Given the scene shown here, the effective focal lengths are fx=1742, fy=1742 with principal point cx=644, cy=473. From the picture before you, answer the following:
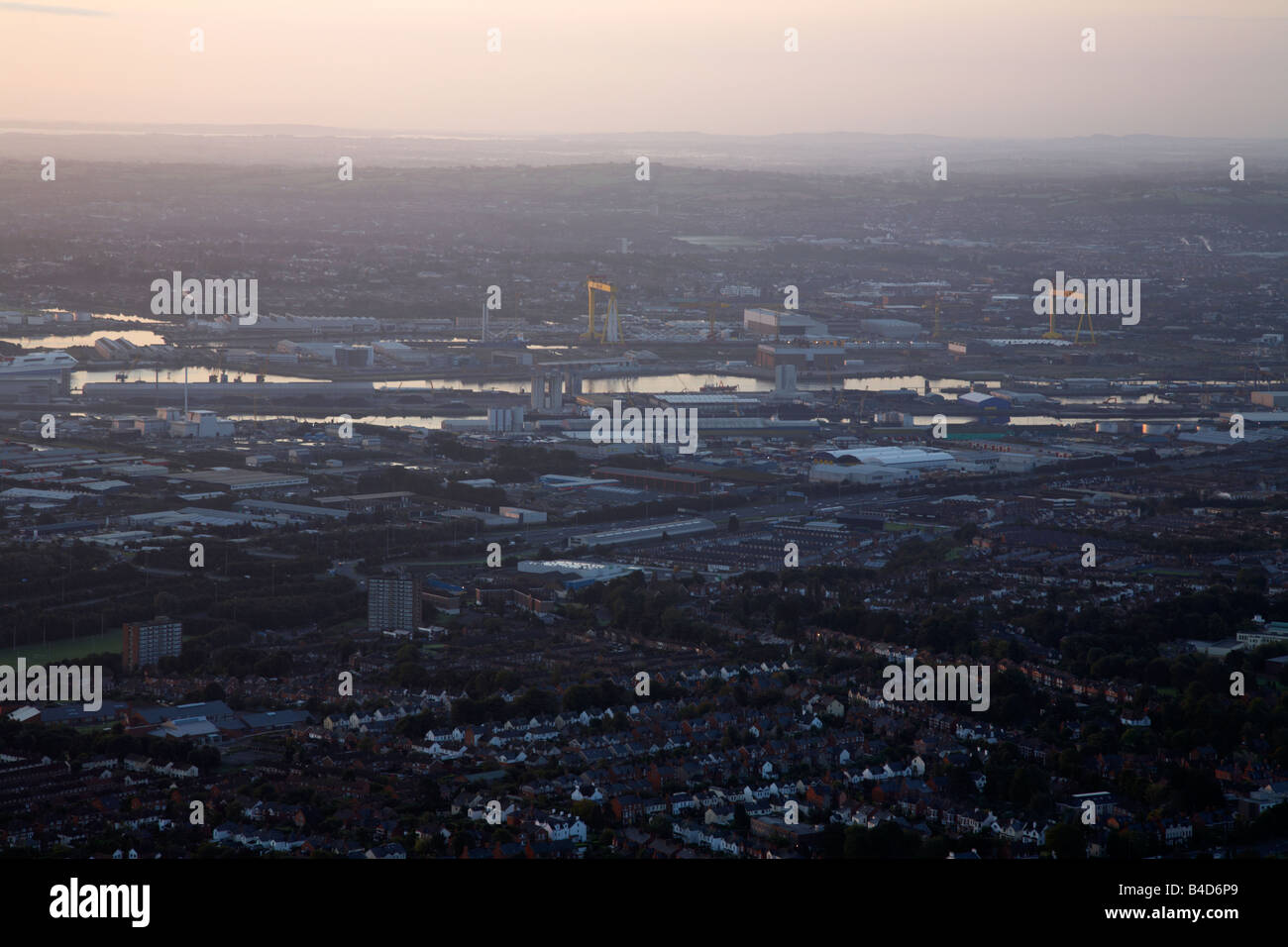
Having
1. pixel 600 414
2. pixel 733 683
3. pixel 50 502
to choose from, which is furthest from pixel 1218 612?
pixel 600 414

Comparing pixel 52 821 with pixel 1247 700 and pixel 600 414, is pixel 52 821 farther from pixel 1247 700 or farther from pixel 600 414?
pixel 600 414

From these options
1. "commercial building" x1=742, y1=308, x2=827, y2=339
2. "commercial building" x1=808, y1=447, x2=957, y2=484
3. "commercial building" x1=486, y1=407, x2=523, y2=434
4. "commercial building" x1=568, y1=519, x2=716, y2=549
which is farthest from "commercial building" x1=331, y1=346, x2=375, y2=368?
"commercial building" x1=568, y1=519, x2=716, y2=549

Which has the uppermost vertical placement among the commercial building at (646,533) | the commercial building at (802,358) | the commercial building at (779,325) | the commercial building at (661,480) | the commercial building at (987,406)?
the commercial building at (779,325)

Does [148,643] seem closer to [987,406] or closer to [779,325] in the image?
[987,406]

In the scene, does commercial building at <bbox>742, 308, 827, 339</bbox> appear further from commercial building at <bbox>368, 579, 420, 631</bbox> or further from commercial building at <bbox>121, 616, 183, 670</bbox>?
commercial building at <bbox>121, 616, 183, 670</bbox>

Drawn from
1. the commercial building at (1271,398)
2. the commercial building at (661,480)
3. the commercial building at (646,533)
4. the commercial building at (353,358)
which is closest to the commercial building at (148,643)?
the commercial building at (646,533)

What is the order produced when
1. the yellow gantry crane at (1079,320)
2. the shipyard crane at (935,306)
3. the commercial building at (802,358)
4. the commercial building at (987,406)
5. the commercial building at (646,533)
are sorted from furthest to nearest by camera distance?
the shipyard crane at (935,306) < the yellow gantry crane at (1079,320) < the commercial building at (802,358) < the commercial building at (987,406) < the commercial building at (646,533)

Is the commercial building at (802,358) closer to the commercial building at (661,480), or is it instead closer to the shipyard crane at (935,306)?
the shipyard crane at (935,306)

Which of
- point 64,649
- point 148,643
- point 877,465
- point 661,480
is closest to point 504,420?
point 661,480
